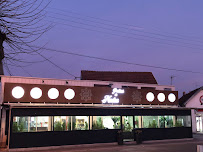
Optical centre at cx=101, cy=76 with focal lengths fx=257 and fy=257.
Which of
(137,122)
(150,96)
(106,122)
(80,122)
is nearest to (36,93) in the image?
(80,122)

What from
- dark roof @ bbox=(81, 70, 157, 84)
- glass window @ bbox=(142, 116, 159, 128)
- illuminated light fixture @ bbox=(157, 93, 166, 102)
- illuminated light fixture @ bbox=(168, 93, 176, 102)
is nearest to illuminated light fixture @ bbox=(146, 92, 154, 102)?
illuminated light fixture @ bbox=(157, 93, 166, 102)

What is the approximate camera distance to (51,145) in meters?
19.3

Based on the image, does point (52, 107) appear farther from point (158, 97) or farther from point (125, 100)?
point (158, 97)

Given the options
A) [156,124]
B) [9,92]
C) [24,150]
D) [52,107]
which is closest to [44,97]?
[52,107]

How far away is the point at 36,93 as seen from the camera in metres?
19.9

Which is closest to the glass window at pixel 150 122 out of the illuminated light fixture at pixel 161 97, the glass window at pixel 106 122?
the illuminated light fixture at pixel 161 97

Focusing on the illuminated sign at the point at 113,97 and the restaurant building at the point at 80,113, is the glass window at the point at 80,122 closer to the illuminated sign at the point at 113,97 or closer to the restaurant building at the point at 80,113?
the restaurant building at the point at 80,113

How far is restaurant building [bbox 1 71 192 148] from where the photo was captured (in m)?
19.1

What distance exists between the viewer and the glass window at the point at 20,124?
61.2 feet

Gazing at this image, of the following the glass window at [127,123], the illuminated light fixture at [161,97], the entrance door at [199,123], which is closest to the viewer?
the glass window at [127,123]

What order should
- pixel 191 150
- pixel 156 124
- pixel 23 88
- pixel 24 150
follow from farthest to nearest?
pixel 156 124 → pixel 23 88 → pixel 24 150 → pixel 191 150

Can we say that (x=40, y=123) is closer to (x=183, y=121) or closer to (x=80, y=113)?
(x=80, y=113)

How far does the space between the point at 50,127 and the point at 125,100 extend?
7.23m

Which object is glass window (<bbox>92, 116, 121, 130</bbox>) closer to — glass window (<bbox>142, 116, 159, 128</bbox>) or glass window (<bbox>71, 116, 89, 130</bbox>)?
glass window (<bbox>71, 116, 89, 130</bbox>)
